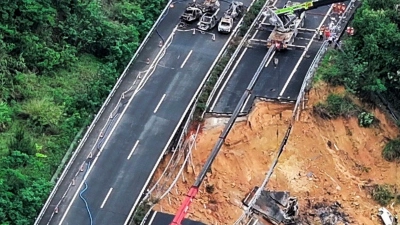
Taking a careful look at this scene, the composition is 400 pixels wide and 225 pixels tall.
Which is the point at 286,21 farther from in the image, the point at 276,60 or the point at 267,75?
the point at 267,75

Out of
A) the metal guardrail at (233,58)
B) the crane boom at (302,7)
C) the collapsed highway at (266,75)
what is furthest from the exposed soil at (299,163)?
the crane boom at (302,7)

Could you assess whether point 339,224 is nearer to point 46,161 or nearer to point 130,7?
point 46,161

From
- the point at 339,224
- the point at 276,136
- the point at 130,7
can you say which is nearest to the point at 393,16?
the point at 276,136

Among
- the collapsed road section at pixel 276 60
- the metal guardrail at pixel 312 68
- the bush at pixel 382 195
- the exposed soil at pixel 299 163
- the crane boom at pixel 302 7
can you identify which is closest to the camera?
the exposed soil at pixel 299 163

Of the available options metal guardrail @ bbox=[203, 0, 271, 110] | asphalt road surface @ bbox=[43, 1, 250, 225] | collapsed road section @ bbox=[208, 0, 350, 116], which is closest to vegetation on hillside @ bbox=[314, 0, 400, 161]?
collapsed road section @ bbox=[208, 0, 350, 116]

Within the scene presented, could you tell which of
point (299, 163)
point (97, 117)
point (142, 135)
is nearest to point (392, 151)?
point (299, 163)

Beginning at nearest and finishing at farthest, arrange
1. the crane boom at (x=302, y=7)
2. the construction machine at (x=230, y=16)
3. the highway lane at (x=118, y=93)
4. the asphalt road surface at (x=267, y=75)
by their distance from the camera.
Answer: the highway lane at (x=118, y=93), the asphalt road surface at (x=267, y=75), the crane boom at (x=302, y=7), the construction machine at (x=230, y=16)

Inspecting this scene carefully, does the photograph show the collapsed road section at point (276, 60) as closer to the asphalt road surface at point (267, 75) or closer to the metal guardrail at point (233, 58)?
the asphalt road surface at point (267, 75)
